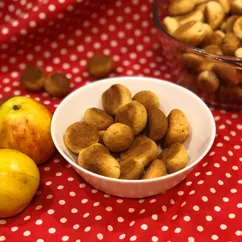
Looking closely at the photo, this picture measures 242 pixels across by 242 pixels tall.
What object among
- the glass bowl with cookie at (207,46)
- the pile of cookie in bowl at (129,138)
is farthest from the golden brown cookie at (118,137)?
the glass bowl with cookie at (207,46)

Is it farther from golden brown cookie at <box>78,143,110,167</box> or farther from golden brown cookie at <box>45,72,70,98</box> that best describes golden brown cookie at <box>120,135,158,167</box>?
golden brown cookie at <box>45,72,70,98</box>

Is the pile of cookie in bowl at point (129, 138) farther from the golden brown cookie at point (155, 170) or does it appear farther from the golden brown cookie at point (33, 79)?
the golden brown cookie at point (33, 79)

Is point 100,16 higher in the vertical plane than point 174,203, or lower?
higher

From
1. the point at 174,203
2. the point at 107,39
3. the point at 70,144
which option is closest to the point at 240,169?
the point at 174,203

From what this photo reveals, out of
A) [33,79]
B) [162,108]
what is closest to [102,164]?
[162,108]

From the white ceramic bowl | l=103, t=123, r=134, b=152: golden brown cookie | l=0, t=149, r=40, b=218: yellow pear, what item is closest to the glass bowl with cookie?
the white ceramic bowl

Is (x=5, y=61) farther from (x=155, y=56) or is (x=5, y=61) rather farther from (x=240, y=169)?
(x=240, y=169)

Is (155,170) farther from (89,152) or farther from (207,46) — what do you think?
(207,46)
